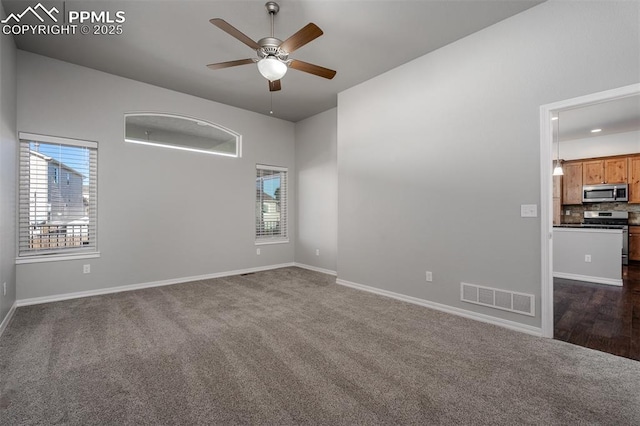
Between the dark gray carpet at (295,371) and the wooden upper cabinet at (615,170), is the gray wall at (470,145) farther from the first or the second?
the wooden upper cabinet at (615,170)

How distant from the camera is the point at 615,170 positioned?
6.61 metres

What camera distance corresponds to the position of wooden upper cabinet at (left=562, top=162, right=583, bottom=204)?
708 cm

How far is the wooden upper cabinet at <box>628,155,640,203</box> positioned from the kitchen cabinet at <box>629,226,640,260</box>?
2.18 feet

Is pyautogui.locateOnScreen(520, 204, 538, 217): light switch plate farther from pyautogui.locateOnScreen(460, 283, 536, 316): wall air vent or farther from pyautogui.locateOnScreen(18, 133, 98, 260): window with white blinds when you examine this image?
pyautogui.locateOnScreen(18, 133, 98, 260): window with white blinds

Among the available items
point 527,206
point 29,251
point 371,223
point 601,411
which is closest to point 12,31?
point 29,251

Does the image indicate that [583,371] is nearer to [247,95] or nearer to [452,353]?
[452,353]

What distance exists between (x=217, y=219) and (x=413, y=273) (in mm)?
3534

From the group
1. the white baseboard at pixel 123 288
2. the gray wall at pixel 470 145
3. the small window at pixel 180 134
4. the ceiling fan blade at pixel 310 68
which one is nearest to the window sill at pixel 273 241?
the white baseboard at pixel 123 288

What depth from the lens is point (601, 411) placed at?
1.70 metres

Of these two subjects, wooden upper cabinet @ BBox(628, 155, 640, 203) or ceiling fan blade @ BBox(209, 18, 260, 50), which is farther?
Answer: wooden upper cabinet @ BBox(628, 155, 640, 203)

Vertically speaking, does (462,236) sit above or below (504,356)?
above

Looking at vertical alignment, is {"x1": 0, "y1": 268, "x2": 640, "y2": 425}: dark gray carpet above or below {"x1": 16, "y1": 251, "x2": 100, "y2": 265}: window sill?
below

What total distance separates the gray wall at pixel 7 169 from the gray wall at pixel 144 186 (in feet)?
0.99

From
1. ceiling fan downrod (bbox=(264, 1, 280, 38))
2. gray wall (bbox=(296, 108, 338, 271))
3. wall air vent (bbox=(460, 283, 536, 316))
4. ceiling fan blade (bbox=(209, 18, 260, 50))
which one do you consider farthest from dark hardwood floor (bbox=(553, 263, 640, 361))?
ceiling fan downrod (bbox=(264, 1, 280, 38))
